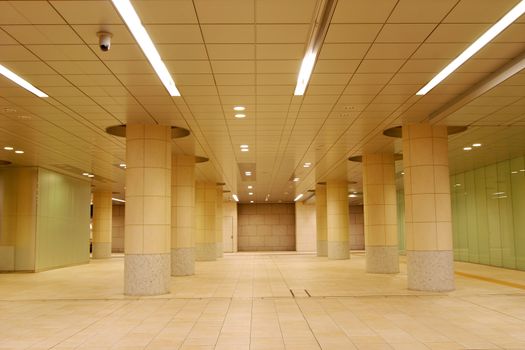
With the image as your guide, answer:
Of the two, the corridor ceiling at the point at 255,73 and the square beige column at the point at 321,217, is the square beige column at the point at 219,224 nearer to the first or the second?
the square beige column at the point at 321,217

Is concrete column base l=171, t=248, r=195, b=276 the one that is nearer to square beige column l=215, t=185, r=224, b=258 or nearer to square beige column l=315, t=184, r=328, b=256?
square beige column l=215, t=185, r=224, b=258

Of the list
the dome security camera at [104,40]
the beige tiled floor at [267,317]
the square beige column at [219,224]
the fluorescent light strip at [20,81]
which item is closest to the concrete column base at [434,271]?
the beige tiled floor at [267,317]

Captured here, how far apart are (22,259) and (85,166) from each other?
5159mm

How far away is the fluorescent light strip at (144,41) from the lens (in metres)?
→ 7.49

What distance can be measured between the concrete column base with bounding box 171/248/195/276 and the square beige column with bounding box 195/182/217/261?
458 inches

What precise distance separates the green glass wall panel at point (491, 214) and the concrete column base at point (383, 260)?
20.0 feet

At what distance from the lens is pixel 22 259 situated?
23938 millimetres

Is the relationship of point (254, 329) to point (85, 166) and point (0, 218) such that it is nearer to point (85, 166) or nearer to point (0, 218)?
point (85, 166)

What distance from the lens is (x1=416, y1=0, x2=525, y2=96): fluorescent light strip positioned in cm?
776

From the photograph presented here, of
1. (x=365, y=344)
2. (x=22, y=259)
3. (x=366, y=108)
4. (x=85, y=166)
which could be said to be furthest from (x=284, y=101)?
(x=22, y=259)

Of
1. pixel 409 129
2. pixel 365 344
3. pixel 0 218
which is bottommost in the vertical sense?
pixel 365 344

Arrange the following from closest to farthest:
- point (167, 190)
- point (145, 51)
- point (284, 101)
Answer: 1. point (145, 51)
2. point (284, 101)
3. point (167, 190)

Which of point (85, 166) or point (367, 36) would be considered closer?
point (367, 36)

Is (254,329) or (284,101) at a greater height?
(284,101)
